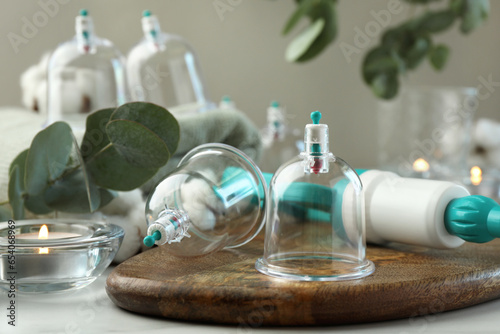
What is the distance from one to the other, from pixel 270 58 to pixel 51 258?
959 millimetres

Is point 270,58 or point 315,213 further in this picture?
point 270,58

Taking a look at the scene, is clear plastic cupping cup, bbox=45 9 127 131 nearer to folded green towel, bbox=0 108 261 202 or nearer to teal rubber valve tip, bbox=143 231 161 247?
folded green towel, bbox=0 108 261 202

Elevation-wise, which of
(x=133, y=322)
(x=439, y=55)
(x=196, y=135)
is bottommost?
(x=133, y=322)

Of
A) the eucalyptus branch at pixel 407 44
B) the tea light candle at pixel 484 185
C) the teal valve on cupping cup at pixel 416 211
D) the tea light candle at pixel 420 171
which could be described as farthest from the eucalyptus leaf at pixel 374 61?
the teal valve on cupping cup at pixel 416 211

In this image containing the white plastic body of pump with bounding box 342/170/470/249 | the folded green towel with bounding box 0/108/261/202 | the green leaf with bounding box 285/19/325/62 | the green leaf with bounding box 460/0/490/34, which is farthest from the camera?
the green leaf with bounding box 460/0/490/34

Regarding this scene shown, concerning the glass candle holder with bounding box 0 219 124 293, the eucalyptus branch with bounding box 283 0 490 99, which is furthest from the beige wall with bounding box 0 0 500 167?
the glass candle holder with bounding box 0 219 124 293

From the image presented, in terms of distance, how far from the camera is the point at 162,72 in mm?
846

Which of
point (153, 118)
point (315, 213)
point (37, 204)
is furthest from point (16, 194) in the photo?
point (315, 213)

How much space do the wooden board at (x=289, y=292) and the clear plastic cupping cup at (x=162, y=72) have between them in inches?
16.4

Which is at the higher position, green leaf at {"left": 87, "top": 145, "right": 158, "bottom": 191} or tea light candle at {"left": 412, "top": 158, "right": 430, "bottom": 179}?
green leaf at {"left": 87, "top": 145, "right": 158, "bottom": 191}

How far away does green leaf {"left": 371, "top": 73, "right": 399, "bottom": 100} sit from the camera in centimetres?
112

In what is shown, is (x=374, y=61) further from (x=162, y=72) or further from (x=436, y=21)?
(x=162, y=72)

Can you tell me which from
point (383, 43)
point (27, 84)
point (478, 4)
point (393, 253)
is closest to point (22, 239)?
point (393, 253)

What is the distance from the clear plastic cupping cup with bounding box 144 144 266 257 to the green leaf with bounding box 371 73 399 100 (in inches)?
26.6
